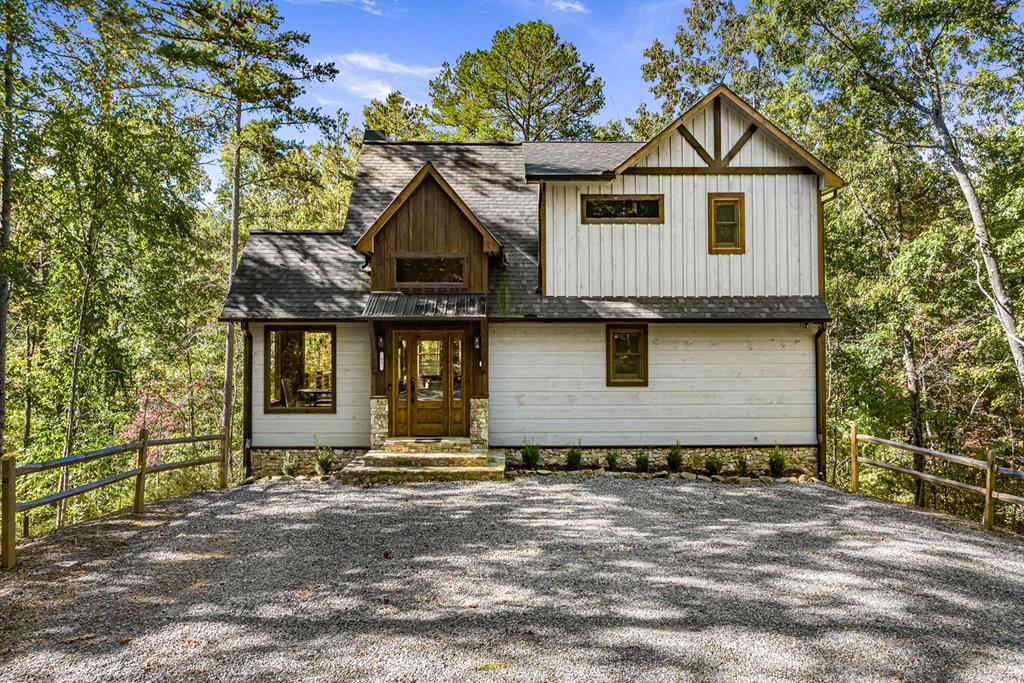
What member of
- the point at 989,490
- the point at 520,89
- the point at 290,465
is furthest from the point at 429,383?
the point at 520,89

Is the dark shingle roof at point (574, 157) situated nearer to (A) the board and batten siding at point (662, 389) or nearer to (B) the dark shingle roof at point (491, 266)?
(B) the dark shingle roof at point (491, 266)

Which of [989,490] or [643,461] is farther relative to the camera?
[643,461]

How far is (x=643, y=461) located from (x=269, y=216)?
51.2 ft

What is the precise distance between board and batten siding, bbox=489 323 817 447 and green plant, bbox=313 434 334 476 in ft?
9.84

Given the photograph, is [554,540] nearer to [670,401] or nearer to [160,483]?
[670,401]

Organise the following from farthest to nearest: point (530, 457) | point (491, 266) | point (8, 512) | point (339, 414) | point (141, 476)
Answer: point (491, 266), point (339, 414), point (530, 457), point (141, 476), point (8, 512)

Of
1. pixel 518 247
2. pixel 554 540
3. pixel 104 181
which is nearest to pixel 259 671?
pixel 554 540

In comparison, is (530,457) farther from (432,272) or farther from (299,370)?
(299,370)

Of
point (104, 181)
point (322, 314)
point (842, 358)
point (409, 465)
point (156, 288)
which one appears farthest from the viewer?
point (842, 358)

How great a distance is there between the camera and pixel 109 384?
14.2m

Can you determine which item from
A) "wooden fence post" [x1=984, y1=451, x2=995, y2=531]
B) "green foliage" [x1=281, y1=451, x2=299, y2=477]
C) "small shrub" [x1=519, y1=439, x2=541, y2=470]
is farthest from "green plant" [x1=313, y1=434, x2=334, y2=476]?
"wooden fence post" [x1=984, y1=451, x2=995, y2=531]

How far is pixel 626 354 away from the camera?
1120 centimetres

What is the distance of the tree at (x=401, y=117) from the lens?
2547cm

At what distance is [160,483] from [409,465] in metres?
15.6
